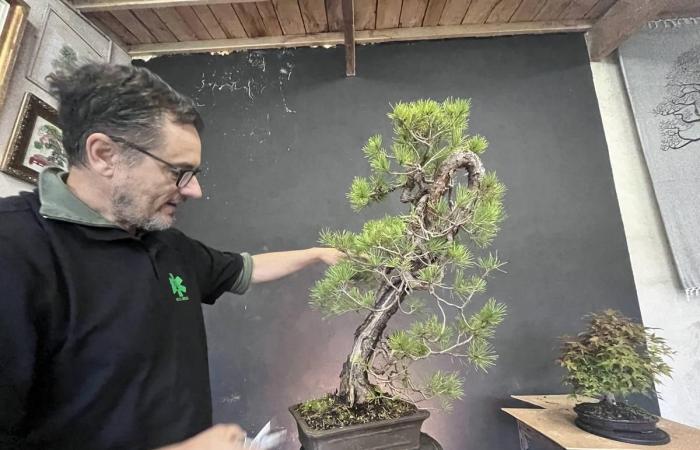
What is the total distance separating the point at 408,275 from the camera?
83cm

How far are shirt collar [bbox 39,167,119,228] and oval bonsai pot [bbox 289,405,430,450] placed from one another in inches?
24.4

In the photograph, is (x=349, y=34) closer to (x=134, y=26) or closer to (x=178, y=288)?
(x=134, y=26)

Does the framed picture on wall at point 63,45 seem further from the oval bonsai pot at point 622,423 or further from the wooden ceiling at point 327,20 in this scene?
the oval bonsai pot at point 622,423

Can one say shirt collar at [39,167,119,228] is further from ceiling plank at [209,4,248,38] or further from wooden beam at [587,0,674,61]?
wooden beam at [587,0,674,61]

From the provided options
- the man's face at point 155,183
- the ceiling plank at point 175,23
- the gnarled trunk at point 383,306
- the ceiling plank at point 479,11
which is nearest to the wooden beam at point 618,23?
the ceiling plank at point 479,11

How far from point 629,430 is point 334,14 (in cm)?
174

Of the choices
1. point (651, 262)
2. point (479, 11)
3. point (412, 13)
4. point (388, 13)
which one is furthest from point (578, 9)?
point (651, 262)

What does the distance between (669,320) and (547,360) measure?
1.71 feet

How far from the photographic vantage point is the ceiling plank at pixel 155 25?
56.7 inches

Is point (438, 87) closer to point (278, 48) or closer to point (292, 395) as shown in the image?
point (278, 48)

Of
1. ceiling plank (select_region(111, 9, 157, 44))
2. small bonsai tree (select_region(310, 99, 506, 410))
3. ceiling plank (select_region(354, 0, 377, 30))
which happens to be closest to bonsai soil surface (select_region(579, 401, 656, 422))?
small bonsai tree (select_region(310, 99, 506, 410))

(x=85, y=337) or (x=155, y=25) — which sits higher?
(x=155, y=25)

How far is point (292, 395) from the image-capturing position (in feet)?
4.62

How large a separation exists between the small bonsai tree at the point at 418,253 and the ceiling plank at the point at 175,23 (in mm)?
1141
